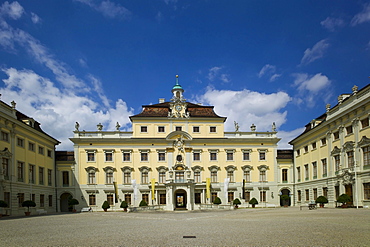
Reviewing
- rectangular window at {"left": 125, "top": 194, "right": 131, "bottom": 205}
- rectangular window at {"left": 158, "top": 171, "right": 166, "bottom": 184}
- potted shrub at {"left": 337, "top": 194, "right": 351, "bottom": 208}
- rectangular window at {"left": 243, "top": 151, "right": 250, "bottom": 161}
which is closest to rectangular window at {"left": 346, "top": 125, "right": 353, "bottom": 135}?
potted shrub at {"left": 337, "top": 194, "right": 351, "bottom": 208}

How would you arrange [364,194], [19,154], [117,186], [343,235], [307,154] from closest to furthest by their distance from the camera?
[343,235]
[364,194]
[19,154]
[307,154]
[117,186]

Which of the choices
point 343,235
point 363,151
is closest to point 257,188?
point 363,151

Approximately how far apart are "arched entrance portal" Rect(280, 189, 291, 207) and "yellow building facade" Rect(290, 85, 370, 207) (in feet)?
6.05

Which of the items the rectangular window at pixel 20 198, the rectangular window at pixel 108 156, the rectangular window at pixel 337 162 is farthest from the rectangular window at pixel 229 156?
the rectangular window at pixel 20 198

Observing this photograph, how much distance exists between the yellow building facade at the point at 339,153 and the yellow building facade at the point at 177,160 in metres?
5.34

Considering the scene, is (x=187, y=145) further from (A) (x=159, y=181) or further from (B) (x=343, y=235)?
(B) (x=343, y=235)

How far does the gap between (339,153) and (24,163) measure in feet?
111

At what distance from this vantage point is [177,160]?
51.9 metres

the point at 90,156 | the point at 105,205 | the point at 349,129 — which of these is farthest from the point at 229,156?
the point at 90,156

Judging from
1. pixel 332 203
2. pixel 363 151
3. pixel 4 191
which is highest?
pixel 363 151

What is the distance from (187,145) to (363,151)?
2480 centimetres

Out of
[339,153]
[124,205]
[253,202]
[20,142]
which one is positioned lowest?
[253,202]

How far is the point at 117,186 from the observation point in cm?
5116

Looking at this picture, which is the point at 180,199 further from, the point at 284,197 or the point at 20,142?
the point at 20,142
